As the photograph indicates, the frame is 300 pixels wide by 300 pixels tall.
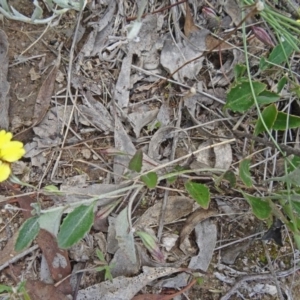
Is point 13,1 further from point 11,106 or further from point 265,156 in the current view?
point 265,156

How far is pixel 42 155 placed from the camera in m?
1.48

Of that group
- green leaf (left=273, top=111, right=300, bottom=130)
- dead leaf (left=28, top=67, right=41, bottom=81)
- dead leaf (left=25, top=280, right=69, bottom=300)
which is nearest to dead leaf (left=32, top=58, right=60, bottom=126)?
dead leaf (left=28, top=67, right=41, bottom=81)

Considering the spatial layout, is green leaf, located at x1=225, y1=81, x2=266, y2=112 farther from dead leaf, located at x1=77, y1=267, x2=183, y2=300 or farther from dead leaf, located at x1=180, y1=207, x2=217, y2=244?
dead leaf, located at x1=77, y1=267, x2=183, y2=300

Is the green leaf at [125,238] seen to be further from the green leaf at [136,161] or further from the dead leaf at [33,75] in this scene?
the dead leaf at [33,75]

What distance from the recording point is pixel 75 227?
1.22m

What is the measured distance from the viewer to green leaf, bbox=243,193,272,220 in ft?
4.29

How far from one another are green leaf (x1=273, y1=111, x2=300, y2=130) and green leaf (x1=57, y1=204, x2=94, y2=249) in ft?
1.94

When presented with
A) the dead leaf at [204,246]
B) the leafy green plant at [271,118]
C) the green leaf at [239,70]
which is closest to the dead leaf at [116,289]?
the dead leaf at [204,246]

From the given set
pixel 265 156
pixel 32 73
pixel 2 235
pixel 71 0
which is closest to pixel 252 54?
pixel 265 156

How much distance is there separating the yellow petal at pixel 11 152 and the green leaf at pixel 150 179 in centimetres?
33

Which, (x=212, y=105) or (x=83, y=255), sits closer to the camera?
(x=83, y=255)

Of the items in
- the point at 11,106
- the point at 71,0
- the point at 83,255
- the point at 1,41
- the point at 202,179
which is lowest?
the point at 83,255

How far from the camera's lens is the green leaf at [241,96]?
1384 millimetres

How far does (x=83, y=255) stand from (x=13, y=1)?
2.65 feet
